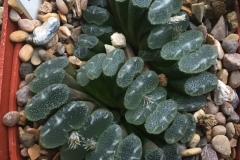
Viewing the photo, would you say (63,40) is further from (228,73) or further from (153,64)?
(228,73)

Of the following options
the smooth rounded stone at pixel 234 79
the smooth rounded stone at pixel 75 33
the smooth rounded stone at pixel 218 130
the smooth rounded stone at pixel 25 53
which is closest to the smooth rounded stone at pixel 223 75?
the smooth rounded stone at pixel 234 79

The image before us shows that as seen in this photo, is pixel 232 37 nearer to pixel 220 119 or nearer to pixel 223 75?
pixel 223 75

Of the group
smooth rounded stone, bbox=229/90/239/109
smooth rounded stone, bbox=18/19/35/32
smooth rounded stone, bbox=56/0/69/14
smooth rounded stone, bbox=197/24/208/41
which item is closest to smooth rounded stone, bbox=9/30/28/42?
smooth rounded stone, bbox=18/19/35/32

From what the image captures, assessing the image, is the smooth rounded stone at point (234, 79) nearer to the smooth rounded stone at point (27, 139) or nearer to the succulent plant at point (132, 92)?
the succulent plant at point (132, 92)

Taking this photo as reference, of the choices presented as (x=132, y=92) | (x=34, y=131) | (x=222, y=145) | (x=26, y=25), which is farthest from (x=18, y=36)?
(x=222, y=145)

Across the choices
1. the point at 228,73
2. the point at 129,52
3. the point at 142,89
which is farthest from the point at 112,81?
the point at 228,73

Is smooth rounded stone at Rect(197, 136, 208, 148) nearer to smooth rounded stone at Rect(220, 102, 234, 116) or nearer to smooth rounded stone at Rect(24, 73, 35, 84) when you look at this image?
smooth rounded stone at Rect(220, 102, 234, 116)

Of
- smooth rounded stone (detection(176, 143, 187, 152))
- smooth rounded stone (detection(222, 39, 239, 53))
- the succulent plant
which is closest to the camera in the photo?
the succulent plant
